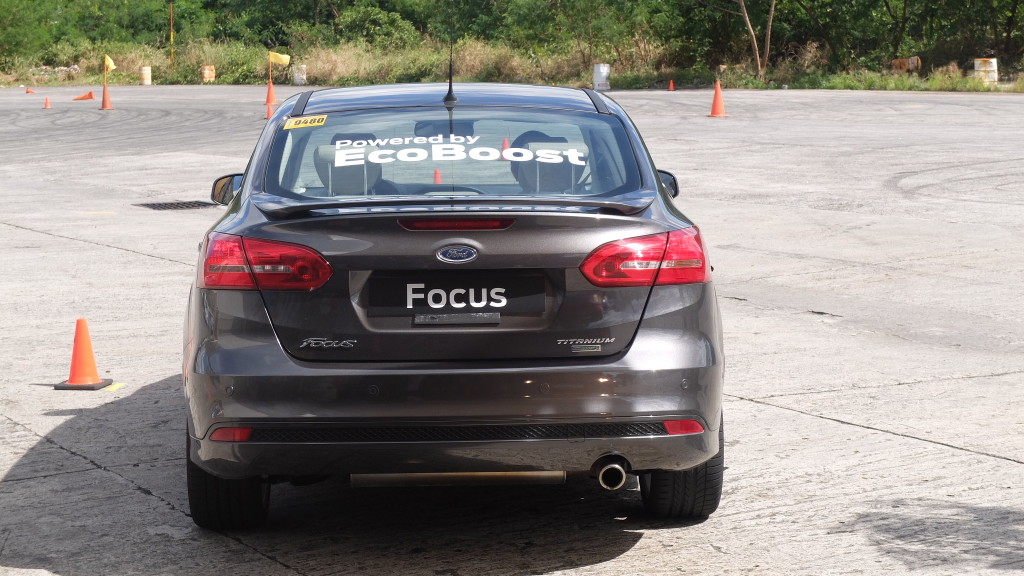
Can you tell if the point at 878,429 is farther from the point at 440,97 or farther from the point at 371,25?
the point at 371,25

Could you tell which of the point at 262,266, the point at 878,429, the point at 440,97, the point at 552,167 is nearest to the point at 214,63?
the point at 878,429

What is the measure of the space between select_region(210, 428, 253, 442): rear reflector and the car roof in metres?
1.47

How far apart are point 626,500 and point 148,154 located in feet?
64.6

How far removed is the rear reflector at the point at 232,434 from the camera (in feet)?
13.8

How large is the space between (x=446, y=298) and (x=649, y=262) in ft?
2.15

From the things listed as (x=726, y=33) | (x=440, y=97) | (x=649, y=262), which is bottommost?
(x=726, y=33)

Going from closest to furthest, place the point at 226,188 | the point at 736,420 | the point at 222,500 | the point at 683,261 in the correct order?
the point at 683,261 → the point at 222,500 → the point at 226,188 → the point at 736,420

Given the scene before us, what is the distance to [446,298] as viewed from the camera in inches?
165

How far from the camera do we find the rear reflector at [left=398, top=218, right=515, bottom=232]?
164 inches

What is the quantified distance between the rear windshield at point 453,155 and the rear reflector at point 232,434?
0.85 meters

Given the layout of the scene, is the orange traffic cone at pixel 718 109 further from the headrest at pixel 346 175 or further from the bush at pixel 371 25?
the bush at pixel 371 25

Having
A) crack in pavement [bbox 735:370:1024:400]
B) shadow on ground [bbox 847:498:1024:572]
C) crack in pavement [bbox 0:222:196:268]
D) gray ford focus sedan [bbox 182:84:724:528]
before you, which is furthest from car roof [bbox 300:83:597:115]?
crack in pavement [bbox 0:222:196:268]

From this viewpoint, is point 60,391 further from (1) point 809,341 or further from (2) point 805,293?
(2) point 805,293

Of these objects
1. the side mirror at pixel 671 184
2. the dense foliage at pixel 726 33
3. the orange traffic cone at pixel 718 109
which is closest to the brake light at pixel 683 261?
the side mirror at pixel 671 184
